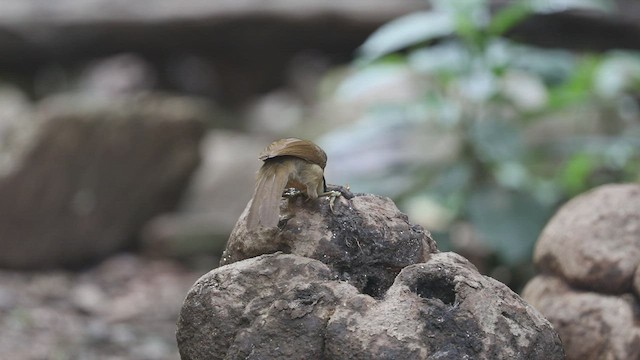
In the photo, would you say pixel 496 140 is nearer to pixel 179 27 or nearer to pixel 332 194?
pixel 332 194

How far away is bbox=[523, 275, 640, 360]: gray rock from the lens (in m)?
2.72

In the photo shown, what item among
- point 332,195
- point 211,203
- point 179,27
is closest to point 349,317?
point 332,195

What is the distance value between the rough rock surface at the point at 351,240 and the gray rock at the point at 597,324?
0.68 m

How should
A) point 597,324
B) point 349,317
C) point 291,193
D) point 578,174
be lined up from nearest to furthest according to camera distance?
point 349,317 → point 291,193 → point 597,324 → point 578,174

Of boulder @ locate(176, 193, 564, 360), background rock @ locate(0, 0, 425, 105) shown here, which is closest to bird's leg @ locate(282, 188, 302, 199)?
boulder @ locate(176, 193, 564, 360)

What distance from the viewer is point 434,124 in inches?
194

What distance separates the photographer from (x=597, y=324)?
2762 millimetres

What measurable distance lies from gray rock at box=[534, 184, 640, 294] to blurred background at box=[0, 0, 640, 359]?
1.35 metres

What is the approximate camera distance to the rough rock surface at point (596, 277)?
9.01 ft

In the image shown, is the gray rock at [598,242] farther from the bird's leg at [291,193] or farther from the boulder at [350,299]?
the bird's leg at [291,193]

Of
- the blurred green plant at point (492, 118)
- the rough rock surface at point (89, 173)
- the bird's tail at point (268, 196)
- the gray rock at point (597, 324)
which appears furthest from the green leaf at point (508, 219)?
the rough rock surface at point (89, 173)

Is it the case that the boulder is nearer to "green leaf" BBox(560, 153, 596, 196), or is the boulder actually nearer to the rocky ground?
the rocky ground

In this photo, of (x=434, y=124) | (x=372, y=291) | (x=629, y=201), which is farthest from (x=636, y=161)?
(x=372, y=291)

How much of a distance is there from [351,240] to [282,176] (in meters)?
0.22
